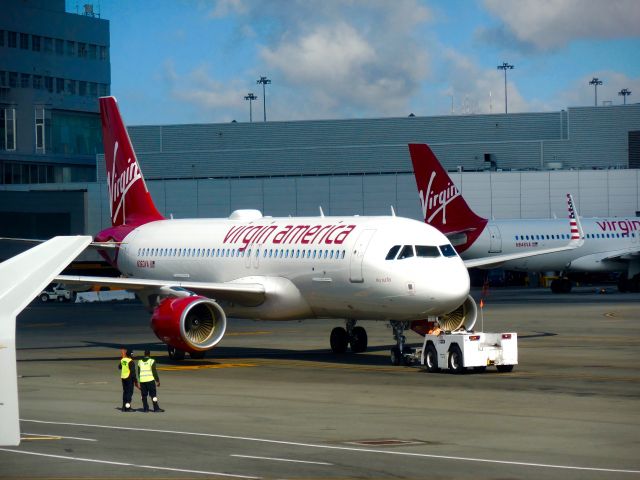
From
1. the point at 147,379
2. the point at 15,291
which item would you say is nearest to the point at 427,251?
the point at 147,379

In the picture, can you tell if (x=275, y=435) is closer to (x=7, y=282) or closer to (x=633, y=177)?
(x=7, y=282)

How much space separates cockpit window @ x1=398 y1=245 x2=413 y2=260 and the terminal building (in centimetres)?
7011

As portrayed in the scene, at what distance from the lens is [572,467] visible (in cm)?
2106

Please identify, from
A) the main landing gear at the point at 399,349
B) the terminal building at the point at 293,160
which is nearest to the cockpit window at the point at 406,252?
the main landing gear at the point at 399,349

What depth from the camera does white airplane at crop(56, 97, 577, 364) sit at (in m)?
39.1

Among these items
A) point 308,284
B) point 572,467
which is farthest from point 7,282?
point 308,284

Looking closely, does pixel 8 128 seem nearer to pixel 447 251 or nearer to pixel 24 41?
pixel 24 41

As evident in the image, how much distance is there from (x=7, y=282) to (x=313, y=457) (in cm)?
901

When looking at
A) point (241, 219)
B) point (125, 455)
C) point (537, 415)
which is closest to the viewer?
point (125, 455)

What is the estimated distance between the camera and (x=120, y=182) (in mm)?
56469

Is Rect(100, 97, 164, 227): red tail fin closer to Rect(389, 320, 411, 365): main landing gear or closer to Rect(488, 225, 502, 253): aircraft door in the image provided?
Rect(389, 320, 411, 365): main landing gear

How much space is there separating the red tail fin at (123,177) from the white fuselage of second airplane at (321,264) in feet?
14.7

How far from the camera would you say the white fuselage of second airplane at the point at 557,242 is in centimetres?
8919

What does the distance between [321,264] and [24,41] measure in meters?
123
